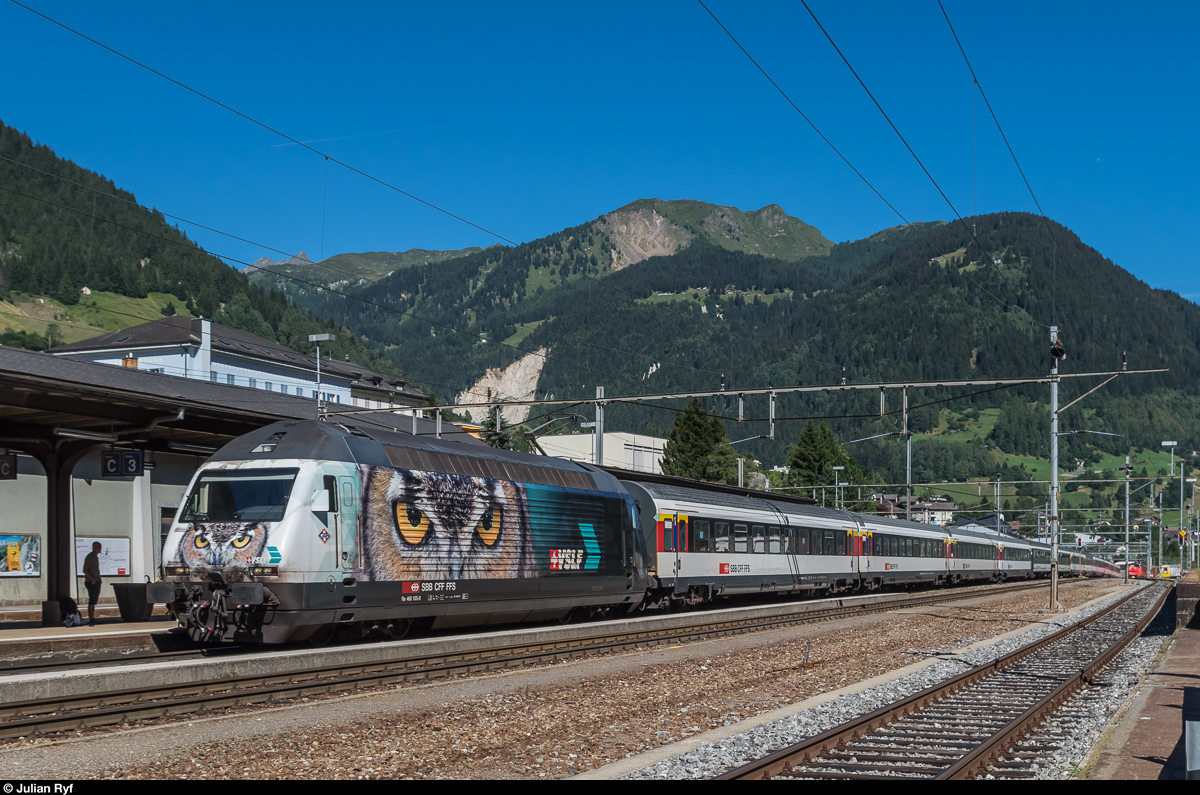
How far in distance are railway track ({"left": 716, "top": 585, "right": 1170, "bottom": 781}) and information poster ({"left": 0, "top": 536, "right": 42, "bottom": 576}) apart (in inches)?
905

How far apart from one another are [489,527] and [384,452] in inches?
122

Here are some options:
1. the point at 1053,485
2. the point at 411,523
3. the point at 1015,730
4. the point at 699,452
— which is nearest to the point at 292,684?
the point at 411,523

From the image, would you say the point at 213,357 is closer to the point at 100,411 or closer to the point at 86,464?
the point at 86,464

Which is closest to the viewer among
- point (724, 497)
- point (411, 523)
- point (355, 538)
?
point (355, 538)

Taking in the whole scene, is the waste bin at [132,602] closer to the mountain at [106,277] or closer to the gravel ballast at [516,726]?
the gravel ballast at [516,726]

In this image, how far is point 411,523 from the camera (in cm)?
1922

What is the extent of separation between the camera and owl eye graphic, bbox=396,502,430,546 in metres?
19.0

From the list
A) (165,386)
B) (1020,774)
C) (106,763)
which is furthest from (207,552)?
(165,386)

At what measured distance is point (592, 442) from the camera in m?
108

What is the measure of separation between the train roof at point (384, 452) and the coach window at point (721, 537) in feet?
27.4

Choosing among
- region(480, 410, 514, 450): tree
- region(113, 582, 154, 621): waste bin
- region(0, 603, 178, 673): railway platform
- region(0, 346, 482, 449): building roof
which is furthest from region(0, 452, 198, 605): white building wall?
region(480, 410, 514, 450): tree

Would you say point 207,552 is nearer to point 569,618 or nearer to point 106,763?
point 106,763

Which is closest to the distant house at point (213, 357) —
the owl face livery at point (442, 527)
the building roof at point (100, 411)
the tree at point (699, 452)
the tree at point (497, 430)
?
the tree at point (699, 452)
